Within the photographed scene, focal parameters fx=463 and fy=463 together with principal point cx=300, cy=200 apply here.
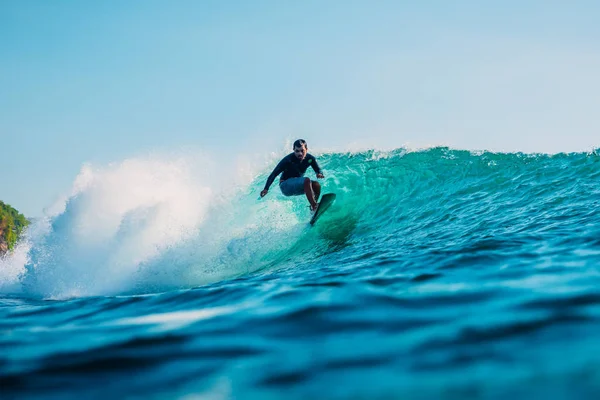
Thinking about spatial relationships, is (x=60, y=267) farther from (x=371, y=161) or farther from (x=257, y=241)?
(x=371, y=161)

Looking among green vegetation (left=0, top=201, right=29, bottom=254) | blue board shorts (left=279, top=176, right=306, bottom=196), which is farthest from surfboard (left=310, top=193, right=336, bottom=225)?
green vegetation (left=0, top=201, right=29, bottom=254)

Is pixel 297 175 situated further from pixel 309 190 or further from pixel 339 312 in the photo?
pixel 339 312

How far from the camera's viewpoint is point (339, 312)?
320 cm

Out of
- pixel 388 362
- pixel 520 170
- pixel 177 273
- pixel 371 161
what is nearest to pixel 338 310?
pixel 388 362

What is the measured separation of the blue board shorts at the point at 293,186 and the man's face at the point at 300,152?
496mm

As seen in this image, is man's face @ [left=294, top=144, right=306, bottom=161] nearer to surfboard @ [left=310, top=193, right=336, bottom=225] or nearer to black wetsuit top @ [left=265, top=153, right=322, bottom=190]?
black wetsuit top @ [left=265, top=153, right=322, bottom=190]

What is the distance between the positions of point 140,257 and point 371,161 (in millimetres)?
8238

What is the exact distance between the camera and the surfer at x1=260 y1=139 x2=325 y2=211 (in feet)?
33.0

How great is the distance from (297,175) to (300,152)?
0.54 meters

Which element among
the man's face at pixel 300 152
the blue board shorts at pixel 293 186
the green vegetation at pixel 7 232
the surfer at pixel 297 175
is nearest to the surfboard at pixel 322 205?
the surfer at pixel 297 175

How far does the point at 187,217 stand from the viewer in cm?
1104

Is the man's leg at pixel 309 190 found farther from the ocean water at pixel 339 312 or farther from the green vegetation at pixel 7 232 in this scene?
the green vegetation at pixel 7 232

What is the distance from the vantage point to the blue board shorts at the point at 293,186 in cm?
1003

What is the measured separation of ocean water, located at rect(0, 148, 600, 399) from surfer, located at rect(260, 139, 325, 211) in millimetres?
1024
